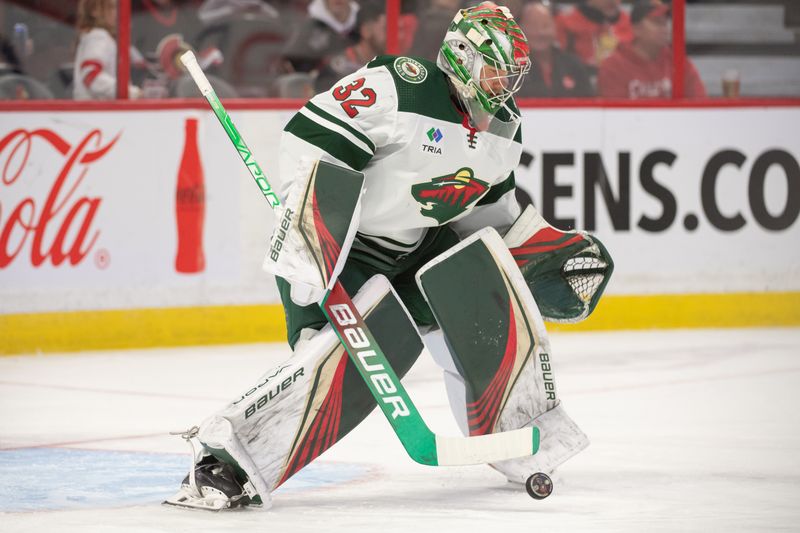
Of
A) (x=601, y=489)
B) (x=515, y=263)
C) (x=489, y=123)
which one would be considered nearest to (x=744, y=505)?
(x=601, y=489)

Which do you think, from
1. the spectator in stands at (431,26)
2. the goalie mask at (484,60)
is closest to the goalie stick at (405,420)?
the goalie mask at (484,60)

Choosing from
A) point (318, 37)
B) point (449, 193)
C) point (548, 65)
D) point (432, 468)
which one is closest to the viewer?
point (449, 193)

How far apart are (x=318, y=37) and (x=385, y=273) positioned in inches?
107

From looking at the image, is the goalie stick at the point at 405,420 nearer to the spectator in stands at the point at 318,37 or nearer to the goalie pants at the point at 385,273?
the goalie pants at the point at 385,273

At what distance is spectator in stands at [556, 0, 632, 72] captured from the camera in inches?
231

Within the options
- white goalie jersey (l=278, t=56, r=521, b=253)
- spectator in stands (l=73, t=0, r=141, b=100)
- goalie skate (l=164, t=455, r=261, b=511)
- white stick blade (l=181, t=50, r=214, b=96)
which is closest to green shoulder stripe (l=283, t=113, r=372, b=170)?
white goalie jersey (l=278, t=56, r=521, b=253)

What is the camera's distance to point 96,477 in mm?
3258

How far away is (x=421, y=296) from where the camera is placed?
3.15 m

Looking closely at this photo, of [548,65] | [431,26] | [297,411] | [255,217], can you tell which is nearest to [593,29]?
[548,65]

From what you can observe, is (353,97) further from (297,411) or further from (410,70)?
(297,411)

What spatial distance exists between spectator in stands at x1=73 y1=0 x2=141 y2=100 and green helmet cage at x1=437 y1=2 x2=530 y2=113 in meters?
2.75

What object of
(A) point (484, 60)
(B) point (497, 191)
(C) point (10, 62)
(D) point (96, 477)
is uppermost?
(A) point (484, 60)

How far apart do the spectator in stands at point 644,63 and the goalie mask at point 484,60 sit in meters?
3.01

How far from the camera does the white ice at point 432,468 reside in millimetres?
2830
